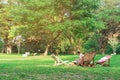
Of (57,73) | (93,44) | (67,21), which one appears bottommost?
(93,44)

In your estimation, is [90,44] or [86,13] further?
[90,44]

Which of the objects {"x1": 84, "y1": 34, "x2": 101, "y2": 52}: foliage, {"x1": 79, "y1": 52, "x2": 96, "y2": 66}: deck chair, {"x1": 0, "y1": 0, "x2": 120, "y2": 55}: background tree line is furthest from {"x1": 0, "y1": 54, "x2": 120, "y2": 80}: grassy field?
{"x1": 84, "y1": 34, "x2": 101, "y2": 52}: foliage

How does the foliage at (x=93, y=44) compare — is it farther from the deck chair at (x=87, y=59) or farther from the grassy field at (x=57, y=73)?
the grassy field at (x=57, y=73)

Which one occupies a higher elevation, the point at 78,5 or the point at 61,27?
the point at 78,5

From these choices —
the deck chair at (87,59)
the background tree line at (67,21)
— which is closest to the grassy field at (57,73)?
the deck chair at (87,59)

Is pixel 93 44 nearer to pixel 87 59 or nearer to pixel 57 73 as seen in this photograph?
pixel 87 59

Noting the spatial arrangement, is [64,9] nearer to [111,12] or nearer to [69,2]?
[69,2]

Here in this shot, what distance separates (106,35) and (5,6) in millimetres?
16339

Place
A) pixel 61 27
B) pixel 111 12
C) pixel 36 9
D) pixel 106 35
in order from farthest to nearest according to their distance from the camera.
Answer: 1. pixel 106 35
2. pixel 111 12
3. pixel 36 9
4. pixel 61 27

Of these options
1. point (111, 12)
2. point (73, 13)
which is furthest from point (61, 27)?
point (111, 12)

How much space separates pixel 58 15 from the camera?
122ft

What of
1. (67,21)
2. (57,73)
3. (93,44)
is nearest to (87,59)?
(57,73)

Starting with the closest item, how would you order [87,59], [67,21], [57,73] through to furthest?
1. [57,73]
2. [87,59]
3. [67,21]

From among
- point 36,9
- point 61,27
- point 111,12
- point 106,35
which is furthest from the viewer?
point 106,35
